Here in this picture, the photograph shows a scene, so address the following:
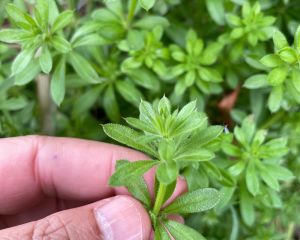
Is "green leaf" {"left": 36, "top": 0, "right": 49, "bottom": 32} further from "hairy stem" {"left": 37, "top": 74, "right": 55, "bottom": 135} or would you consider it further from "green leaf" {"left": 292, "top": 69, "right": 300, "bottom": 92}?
"green leaf" {"left": 292, "top": 69, "right": 300, "bottom": 92}

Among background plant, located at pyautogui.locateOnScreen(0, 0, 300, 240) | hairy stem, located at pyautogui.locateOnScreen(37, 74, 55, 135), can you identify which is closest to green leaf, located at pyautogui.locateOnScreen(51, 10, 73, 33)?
background plant, located at pyautogui.locateOnScreen(0, 0, 300, 240)

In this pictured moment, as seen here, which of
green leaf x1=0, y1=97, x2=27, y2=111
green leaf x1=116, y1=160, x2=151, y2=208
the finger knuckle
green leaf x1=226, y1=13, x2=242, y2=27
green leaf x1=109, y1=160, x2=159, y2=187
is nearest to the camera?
green leaf x1=109, y1=160, x2=159, y2=187

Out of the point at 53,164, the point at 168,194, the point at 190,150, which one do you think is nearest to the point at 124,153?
the point at 53,164

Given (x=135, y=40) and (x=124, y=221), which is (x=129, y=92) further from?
(x=124, y=221)

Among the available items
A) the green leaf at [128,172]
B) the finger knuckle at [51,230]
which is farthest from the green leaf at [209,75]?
the finger knuckle at [51,230]

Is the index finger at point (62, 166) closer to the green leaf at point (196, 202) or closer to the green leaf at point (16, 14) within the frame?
the green leaf at point (196, 202)
